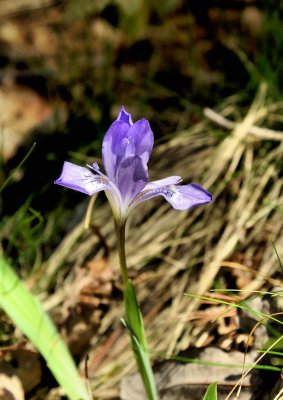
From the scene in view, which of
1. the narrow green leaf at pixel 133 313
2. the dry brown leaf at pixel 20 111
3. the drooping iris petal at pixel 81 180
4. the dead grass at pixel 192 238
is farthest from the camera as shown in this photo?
the dry brown leaf at pixel 20 111

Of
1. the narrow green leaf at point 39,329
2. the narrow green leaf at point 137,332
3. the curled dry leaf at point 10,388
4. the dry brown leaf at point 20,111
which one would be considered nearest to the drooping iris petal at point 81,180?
the narrow green leaf at point 137,332

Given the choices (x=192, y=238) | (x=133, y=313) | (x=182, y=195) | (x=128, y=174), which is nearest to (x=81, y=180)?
(x=128, y=174)

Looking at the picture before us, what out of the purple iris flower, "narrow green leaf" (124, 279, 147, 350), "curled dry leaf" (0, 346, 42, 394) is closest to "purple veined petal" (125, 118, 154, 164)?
the purple iris flower

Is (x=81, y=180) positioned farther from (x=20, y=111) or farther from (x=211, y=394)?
(x=20, y=111)

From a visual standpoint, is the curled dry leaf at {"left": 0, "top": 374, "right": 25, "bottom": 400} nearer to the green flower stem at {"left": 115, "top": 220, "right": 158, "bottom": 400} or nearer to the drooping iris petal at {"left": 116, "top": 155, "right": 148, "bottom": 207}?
the green flower stem at {"left": 115, "top": 220, "right": 158, "bottom": 400}

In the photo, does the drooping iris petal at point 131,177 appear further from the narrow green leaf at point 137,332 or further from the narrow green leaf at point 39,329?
the narrow green leaf at point 39,329

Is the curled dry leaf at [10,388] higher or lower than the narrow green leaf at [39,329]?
lower
